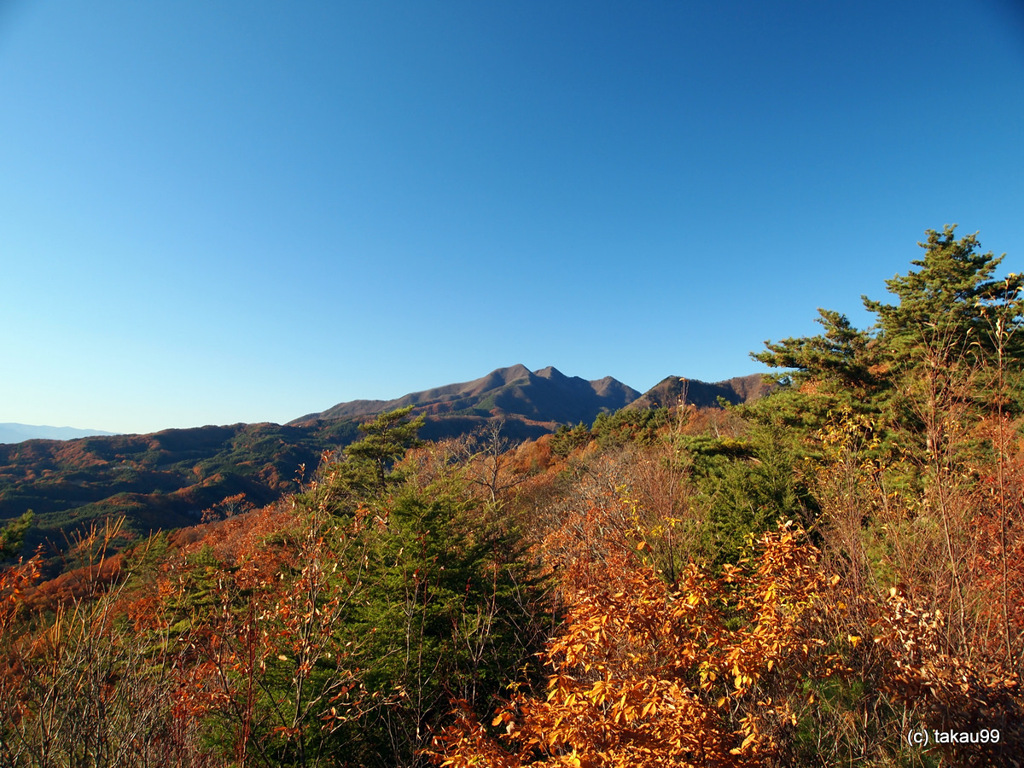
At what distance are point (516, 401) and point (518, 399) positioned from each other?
1.55m

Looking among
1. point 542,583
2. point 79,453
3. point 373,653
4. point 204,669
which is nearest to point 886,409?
point 542,583

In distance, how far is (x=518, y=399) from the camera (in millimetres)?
147000

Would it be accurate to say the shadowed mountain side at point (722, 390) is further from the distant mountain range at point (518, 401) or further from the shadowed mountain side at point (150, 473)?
the shadowed mountain side at point (150, 473)

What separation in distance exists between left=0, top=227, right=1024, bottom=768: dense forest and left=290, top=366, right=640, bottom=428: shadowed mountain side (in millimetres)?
104140

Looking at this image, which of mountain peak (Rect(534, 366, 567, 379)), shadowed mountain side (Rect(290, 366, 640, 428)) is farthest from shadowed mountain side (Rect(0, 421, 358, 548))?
mountain peak (Rect(534, 366, 567, 379))

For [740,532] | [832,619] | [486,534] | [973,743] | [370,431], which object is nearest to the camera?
[973,743]

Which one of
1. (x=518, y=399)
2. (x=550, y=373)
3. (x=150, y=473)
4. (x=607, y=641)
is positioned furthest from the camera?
(x=550, y=373)

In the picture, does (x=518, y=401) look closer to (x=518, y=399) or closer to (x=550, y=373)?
(x=518, y=399)

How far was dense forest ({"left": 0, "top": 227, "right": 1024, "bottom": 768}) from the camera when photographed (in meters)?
2.98

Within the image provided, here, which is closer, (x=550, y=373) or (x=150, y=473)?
(x=150, y=473)

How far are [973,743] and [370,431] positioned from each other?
1900cm

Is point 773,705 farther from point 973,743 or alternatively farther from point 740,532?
point 740,532

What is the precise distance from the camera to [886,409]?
39.3 ft

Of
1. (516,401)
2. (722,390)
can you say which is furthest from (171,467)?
(722,390)
